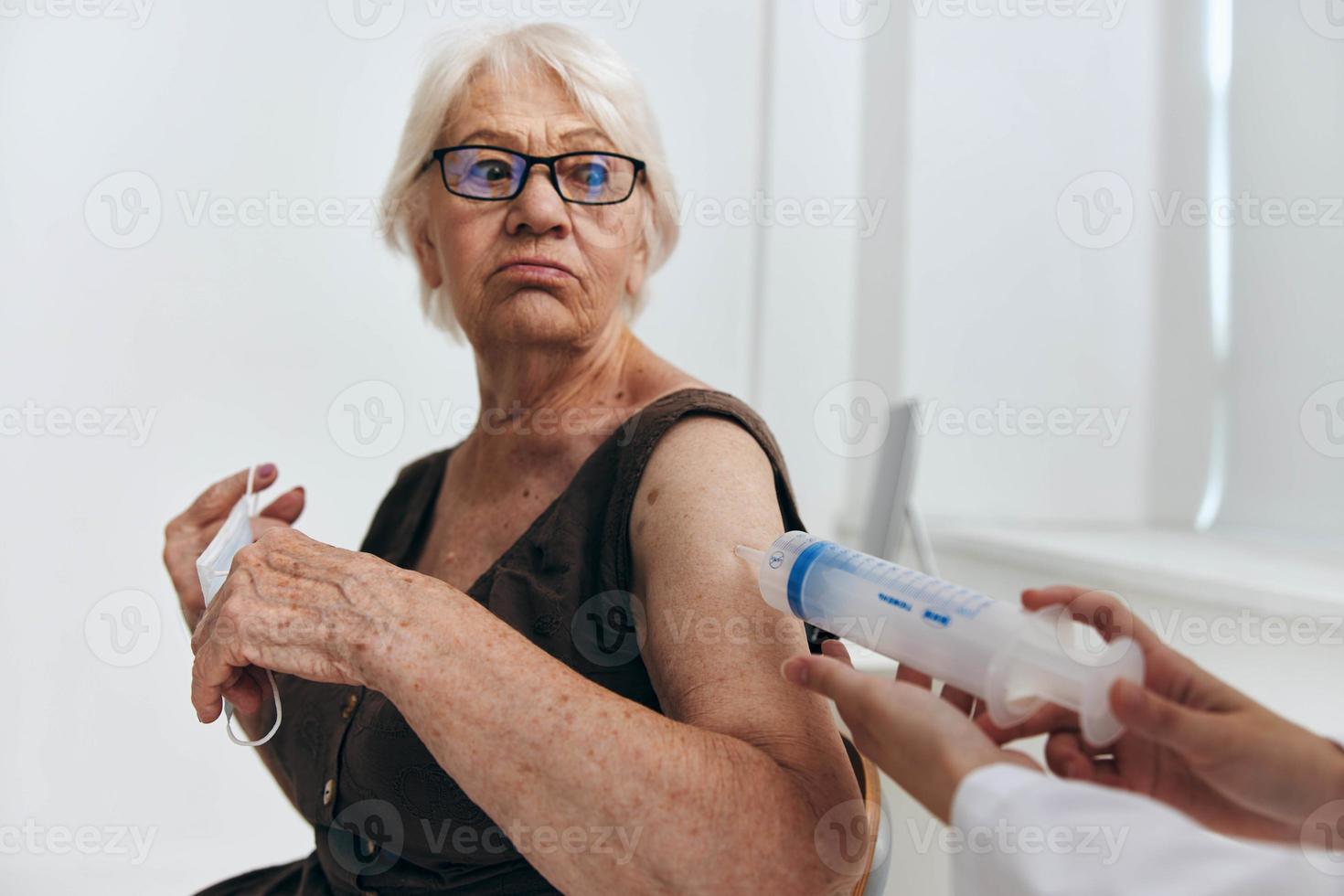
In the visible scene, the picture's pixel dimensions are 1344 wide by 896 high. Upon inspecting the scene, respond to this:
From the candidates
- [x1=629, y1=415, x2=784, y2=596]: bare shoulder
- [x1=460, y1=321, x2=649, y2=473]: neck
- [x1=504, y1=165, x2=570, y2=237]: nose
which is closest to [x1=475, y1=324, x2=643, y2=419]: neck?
[x1=460, y1=321, x2=649, y2=473]: neck

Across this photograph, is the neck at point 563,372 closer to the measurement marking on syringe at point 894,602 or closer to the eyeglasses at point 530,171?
the eyeglasses at point 530,171

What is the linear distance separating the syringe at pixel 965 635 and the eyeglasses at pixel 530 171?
1.88ft

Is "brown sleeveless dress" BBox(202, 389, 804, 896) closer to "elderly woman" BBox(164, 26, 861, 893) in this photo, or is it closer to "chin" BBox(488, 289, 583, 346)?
"elderly woman" BBox(164, 26, 861, 893)

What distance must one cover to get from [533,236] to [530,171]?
7 centimetres

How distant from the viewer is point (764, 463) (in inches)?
33.6

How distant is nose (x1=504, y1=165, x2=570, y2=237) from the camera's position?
3.48 feet

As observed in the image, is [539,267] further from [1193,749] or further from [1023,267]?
[1023,267]

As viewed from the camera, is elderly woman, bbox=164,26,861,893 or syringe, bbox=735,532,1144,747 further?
elderly woman, bbox=164,26,861,893

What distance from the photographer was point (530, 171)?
3.52 ft

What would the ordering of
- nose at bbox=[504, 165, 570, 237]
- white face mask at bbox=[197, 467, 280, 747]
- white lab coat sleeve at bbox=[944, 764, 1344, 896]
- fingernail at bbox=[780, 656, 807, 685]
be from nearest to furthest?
white lab coat sleeve at bbox=[944, 764, 1344, 896], fingernail at bbox=[780, 656, 807, 685], white face mask at bbox=[197, 467, 280, 747], nose at bbox=[504, 165, 570, 237]

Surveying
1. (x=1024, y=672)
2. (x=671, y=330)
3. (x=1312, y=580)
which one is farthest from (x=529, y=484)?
(x=671, y=330)

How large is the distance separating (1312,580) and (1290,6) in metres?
1.11

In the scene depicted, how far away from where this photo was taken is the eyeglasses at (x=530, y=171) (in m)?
1.08

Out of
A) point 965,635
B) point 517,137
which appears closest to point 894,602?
point 965,635
